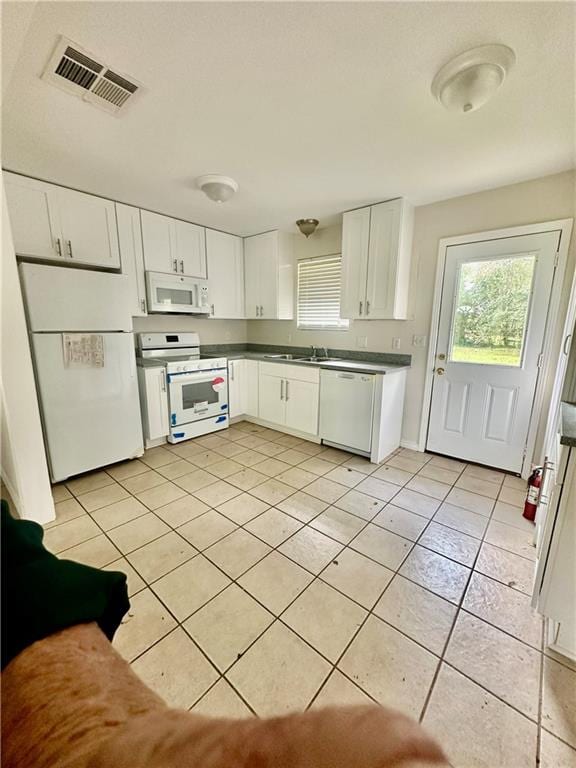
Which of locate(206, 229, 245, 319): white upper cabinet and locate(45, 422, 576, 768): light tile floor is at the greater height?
locate(206, 229, 245, 319): white upper cabinet

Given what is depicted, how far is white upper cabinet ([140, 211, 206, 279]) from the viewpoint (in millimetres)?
3145

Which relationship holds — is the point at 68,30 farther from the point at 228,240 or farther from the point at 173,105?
the point at 228,240

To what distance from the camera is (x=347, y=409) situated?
2994 mm

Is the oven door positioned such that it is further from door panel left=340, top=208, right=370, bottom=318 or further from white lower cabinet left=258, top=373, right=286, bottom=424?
door panel left=340, top=208, right=370, bottom=318

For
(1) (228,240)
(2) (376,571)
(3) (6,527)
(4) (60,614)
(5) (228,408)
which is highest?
(1) (228,240)

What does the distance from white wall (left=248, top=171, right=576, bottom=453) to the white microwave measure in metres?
1.33

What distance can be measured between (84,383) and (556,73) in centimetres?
341

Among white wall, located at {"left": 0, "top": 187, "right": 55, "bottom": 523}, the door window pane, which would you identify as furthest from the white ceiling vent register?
the door window pane

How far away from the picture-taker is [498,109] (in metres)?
1.61

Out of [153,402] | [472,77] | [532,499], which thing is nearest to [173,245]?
[153,402]

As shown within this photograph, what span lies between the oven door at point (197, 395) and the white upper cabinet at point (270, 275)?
3.40ft

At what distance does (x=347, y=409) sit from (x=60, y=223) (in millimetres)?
3020

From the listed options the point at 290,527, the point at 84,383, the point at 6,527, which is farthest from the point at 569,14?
the point at 84,383

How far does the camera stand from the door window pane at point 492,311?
8.21 feet
